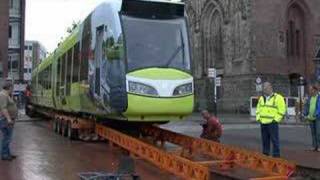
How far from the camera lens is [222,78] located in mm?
57406

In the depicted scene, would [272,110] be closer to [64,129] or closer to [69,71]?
[69,71]

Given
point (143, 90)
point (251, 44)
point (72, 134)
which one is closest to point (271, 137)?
point (143, 90)

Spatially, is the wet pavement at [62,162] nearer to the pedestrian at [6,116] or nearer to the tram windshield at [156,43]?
the pedestrian at [6,116]

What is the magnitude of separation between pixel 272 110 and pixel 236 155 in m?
2.27

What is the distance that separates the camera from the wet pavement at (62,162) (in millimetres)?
13078

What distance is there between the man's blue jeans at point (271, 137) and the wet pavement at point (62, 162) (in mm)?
2737

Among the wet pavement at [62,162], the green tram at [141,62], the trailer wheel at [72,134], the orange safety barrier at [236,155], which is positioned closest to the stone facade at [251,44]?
the trailer wheel at [72,134]

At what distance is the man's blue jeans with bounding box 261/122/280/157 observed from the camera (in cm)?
1452

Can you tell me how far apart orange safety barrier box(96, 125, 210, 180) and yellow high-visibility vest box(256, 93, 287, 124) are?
304 centimetres

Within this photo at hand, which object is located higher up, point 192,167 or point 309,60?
point 309,60

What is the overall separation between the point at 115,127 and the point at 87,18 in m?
3.39

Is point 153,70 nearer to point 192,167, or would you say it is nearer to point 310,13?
point 192,167

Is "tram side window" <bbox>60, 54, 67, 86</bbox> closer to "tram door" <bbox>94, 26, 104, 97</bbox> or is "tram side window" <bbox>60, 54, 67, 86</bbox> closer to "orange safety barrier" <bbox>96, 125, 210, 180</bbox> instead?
"tram door" <bbox>94, 26, 104, 97</bbox>

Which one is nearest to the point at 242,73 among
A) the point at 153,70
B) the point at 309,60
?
the point at 309,60
